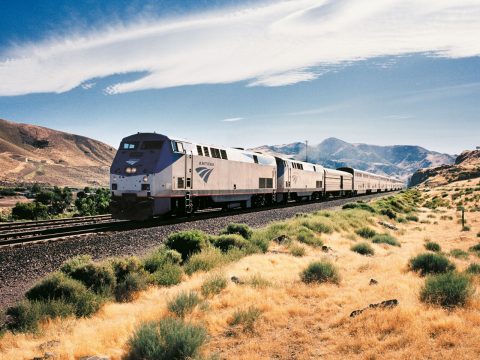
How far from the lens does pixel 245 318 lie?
27.7ft

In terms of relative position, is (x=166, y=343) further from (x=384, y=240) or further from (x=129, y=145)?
(x=384, y=240)

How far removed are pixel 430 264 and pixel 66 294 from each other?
1130cm

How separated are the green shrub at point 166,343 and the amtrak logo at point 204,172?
1537 centimetres

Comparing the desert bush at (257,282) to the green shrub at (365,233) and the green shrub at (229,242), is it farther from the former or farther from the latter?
the green shrub at (365,233)

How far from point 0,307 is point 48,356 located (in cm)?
266

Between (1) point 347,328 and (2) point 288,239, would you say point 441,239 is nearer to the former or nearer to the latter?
(2) point 288,239

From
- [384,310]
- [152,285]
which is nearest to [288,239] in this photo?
[152,285]

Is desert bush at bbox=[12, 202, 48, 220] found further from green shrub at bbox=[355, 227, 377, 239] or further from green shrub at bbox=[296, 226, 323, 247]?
green shrub at bbox=[355, 227, 377, 239]

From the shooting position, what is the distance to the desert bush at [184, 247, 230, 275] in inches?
487

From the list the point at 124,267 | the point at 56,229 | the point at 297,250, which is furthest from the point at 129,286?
the point at 56,229

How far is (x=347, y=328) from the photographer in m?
7.98

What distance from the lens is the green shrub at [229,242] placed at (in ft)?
49.9

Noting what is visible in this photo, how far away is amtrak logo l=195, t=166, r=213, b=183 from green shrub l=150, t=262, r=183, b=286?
10758 mm

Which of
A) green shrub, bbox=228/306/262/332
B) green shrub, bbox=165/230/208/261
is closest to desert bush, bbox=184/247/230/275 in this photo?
green shrub, bbox=165/230/208/261
